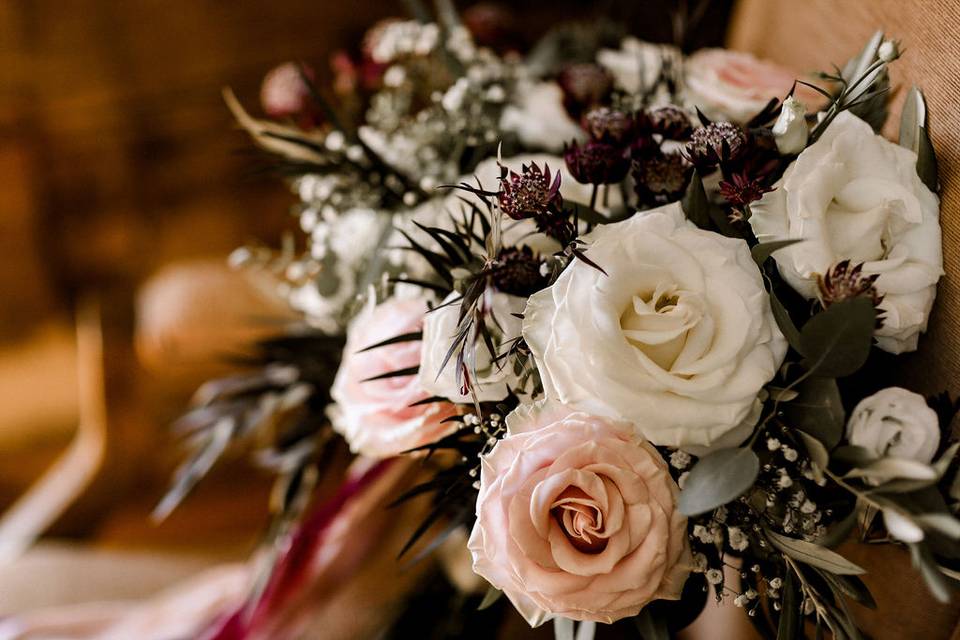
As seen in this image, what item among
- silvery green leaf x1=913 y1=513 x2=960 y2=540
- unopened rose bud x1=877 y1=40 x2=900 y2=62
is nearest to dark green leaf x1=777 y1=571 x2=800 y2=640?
silvery green leaf x1=913 y1=513 x2=960 y2=540

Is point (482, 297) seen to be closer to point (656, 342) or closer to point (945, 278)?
point (656, 342)

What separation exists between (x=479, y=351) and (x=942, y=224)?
0.30 m

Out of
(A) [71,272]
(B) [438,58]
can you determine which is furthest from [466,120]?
(A) [71,272]

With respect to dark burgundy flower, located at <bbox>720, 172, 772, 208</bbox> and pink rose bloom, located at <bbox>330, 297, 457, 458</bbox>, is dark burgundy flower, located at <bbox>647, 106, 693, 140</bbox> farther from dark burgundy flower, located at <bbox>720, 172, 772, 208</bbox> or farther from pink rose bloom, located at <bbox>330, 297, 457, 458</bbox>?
pink rose bloom, located at <bbox>330, 297, 457, 458</bbox>

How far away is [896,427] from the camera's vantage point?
0.40 meters

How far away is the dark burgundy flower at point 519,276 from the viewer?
0.48 m

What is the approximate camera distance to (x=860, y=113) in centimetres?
52

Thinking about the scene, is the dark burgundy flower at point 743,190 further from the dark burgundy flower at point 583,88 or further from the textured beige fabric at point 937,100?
the dark burgundy flower at point 583,88

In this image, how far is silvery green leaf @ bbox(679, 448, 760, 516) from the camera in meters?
0.39

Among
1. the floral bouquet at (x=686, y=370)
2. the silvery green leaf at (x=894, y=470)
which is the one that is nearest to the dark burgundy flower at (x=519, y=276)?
the floral bouquet at (x=686, y=370)

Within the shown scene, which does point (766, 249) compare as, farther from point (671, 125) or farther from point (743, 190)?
point (671, 125)

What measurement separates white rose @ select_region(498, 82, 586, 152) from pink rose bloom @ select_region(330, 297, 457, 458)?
9.1 inches

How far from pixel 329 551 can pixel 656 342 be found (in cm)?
55

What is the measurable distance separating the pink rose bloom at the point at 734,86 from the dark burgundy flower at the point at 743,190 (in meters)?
0.18
